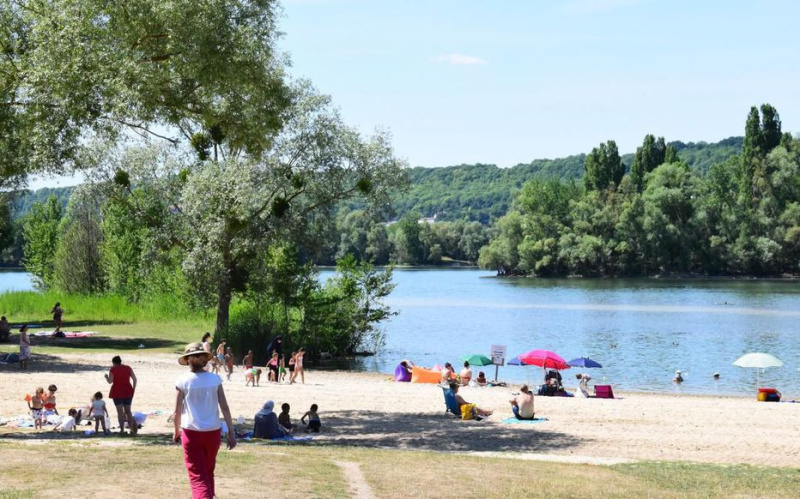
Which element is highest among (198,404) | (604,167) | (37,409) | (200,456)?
(604,167)

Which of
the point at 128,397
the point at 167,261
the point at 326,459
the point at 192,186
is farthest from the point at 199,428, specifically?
the point at 167,261

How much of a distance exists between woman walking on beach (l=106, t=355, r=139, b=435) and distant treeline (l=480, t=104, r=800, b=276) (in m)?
111

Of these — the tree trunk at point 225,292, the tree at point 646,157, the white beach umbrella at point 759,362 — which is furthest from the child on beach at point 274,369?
the tree at point 646,157

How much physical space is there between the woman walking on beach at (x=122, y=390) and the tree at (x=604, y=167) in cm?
12854

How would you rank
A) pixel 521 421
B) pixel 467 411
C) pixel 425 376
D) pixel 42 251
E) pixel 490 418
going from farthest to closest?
pixel 42 251
pixel 425 376
pixel 490 418
pixel 467 411
pixel 521 421

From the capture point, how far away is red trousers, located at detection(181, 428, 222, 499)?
9.06 metres

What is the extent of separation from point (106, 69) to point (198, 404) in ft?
37.8

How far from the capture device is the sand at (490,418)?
1862cm

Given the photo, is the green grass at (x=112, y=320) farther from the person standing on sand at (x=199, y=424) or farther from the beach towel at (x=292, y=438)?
the person standing on sand at (x=199, y=424)

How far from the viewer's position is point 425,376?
3328 cm

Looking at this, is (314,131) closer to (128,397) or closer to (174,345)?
(174,345)

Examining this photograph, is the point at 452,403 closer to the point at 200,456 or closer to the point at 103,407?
the point at 103,407

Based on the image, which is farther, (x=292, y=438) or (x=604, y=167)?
(x=604, y=167)

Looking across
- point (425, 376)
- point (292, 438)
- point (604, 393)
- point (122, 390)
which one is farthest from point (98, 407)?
point (604, 393)
